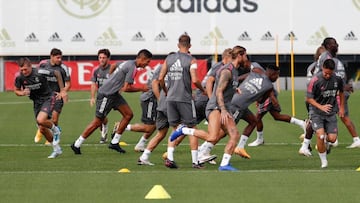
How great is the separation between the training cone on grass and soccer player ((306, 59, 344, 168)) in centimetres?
481

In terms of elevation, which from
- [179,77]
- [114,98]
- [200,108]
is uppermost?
[179,77]

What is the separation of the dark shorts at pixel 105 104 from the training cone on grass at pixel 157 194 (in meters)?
7.52

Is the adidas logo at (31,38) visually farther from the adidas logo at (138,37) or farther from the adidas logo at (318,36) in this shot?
the adidas logo at (318,36)

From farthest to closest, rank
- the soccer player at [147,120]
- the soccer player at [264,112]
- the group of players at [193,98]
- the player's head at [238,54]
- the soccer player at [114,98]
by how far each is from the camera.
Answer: the soccer player at [264,112] → the soccer player at [147,120] → the soccer player at [114,98] → the group of players at [193,98] → the player's head at [238,54]

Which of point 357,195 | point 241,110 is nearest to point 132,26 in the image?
point 241,110

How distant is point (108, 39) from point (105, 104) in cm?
2913

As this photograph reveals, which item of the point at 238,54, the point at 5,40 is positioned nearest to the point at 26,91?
the point at 238,54

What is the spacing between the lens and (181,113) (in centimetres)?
1691

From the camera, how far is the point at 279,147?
69.0ft

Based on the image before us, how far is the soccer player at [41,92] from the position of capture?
1858cm

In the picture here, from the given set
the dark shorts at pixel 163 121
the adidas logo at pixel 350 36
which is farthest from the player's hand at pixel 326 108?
the adidas logo at pixel 350 36

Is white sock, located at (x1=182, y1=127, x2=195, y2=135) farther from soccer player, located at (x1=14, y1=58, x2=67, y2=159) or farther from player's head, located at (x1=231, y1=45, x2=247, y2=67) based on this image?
soccer player, located at (x1=14, y1=58, x2=67, y2=159)

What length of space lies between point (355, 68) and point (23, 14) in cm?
1582

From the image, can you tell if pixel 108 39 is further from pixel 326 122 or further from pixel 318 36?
pixel 326 122
